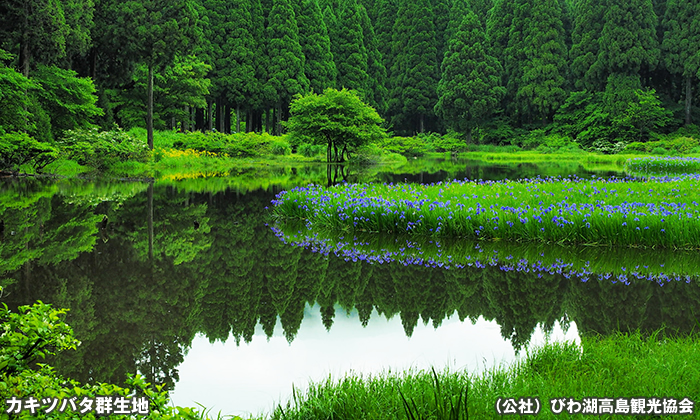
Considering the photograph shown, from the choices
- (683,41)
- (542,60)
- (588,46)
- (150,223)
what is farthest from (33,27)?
(683,41)

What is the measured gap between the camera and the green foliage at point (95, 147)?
2312 centimetres

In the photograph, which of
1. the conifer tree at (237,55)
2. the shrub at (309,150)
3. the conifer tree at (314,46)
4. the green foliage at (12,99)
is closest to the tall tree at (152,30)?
the green foliage at (12,99)

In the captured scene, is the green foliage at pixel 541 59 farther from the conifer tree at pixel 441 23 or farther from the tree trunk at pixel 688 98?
the conifer tree at pixel 441 23

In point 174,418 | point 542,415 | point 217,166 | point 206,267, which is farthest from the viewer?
point 217,166

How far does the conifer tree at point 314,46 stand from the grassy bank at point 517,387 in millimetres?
47994

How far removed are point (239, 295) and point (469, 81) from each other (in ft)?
168

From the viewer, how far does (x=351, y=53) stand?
56.5 metres

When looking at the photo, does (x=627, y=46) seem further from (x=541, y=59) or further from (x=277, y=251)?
(x=277, y=251)

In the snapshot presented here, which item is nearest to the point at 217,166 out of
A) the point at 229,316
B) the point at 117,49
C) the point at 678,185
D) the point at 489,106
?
the point at 117,49

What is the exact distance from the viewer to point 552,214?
29.0 feet

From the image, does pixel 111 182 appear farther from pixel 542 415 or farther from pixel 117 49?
pixel 542 415

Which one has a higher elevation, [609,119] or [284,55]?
[284,55]

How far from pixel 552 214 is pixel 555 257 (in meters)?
1.53

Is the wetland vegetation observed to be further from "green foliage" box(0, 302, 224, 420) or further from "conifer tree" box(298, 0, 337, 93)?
"conifer tree" box(298, 0, 337, 93)
